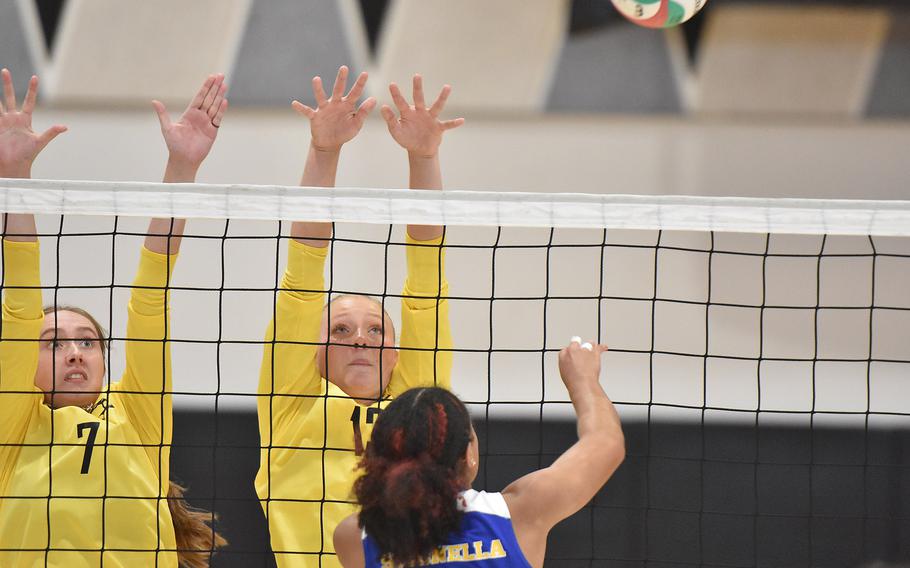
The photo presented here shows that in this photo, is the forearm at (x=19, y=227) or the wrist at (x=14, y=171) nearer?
the forearm at (x=19, y=227)

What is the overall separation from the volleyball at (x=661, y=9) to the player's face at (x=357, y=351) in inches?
64.2

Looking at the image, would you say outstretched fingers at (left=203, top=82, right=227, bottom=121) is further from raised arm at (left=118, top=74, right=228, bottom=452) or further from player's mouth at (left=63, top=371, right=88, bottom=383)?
player's mouth at (left=63, top=371, right=88, bottom=383)

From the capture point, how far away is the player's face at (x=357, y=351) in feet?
10.1

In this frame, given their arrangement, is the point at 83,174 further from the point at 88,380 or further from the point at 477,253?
the point at 88,380

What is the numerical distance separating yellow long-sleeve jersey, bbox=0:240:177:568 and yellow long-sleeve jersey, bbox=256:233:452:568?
30cm

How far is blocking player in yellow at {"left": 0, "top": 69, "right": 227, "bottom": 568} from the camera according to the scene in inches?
111

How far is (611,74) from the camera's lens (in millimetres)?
6484

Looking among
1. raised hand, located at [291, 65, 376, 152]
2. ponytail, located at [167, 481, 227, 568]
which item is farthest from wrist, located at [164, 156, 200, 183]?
ponytail, located at [167, 481, 227, 568]

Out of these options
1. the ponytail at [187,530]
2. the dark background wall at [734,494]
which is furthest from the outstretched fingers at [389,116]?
the dark background wall at [734,494]

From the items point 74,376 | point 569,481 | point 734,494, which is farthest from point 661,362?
point 569,481

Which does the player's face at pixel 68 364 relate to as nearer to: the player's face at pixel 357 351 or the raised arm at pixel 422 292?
the player's face at pixel 357 351

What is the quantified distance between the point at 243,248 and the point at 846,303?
3.59 meters

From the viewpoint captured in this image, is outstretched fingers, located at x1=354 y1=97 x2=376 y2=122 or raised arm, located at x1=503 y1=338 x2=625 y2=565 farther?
outstretched fingers, located at x1=354 y1=97 x2=376 y2=122

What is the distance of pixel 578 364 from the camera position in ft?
7.87
